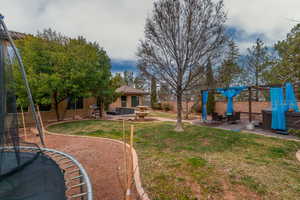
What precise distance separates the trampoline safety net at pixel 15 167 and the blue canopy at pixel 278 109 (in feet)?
29.0

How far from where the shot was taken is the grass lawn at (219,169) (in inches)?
95.1

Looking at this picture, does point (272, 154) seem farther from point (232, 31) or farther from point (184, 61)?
point (232, 31)

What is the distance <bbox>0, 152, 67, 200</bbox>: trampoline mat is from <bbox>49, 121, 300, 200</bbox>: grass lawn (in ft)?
4.99

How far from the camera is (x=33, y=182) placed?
2.11 metres

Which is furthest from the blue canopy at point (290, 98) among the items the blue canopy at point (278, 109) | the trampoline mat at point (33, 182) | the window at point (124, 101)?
the window at point (124, 101)

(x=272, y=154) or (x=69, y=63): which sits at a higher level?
(x=69, y=63)

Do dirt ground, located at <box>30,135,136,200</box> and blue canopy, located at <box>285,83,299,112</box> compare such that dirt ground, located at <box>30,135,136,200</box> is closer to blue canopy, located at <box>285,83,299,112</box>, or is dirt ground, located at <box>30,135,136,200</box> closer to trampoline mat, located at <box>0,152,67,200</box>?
trampoline mat, located at <box>0,152,67,200</box>

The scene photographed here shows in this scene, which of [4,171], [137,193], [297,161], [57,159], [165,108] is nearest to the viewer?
[4,171]

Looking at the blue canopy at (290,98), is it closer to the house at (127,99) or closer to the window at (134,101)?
the house at (127,99)

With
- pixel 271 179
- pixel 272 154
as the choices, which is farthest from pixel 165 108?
pixel 271 179

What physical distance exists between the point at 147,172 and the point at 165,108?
604 inches

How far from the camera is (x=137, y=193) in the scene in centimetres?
238

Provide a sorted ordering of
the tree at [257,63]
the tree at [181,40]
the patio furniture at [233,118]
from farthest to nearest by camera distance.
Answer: the tree at [257,63] → the patio furniture at [233,118] → the tree at [181,40]

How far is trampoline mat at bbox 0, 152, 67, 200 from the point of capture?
1802mm
